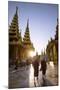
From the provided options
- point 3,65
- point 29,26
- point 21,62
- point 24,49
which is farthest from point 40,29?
point 3,65

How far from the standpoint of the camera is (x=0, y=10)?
154cm

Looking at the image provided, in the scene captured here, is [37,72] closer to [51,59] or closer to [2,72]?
[51,59]

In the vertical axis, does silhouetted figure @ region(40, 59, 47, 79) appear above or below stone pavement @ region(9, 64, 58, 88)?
above

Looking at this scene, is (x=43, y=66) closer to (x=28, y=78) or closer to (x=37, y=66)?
(x=37, y=66)

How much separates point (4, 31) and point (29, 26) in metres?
0.21

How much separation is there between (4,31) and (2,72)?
1.08 ft

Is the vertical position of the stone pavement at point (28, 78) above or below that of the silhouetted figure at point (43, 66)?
below

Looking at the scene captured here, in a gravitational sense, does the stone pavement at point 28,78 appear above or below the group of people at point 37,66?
below

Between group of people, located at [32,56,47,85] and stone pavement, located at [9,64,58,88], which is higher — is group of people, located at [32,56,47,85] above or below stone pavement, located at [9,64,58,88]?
above

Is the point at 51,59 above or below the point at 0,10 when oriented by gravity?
below

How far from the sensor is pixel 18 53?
1.57 metres

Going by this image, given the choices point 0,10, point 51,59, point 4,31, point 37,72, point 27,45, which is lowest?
point 37,72

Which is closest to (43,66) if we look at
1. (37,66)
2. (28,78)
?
(37,66)

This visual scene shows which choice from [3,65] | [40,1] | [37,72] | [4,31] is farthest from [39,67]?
[40,1]
